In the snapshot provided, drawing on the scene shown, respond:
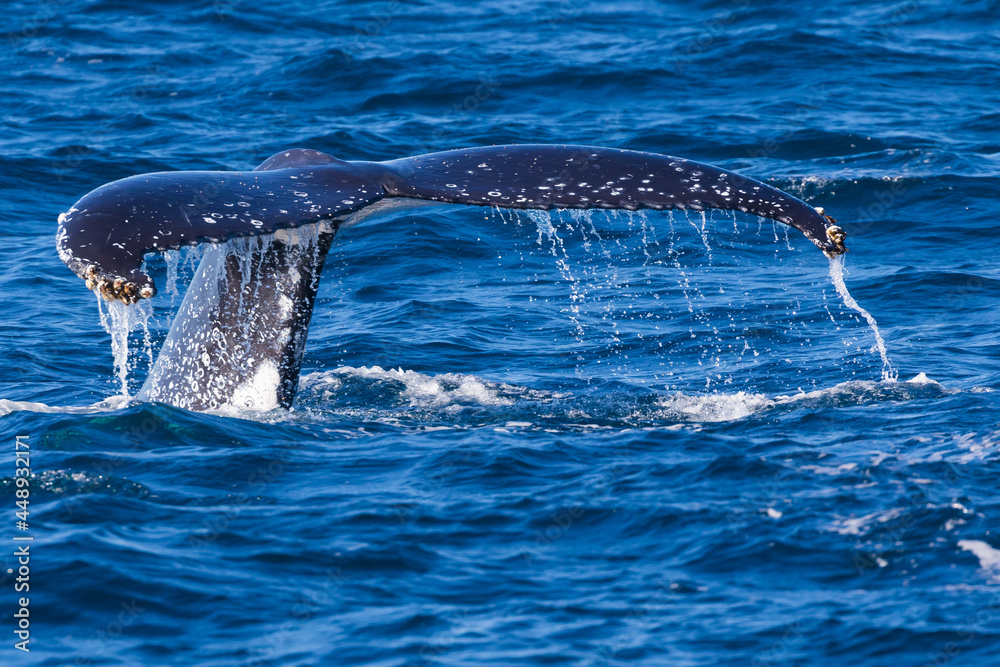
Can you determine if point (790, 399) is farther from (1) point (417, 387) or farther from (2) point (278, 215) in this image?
(2) point (278, 215)

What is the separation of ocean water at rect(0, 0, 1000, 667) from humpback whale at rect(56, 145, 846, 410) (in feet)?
1.08

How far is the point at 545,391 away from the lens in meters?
10.7

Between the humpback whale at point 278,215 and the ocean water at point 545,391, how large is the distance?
1.08ft

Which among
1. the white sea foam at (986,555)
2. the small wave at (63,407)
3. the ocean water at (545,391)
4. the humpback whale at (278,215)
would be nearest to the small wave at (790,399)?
the ocean water at (545,391)

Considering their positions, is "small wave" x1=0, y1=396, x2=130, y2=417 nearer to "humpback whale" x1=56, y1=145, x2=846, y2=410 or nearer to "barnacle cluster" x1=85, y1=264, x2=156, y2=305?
"humpback whale" x1=56, y1=145, x2=846, y2=410

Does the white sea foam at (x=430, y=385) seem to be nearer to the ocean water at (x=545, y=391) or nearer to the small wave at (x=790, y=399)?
the ocean water at (x=545, y=391)

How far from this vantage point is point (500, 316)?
1350 centimetres

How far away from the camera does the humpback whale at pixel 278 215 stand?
6.09 meters

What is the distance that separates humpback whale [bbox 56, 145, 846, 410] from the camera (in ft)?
20.0

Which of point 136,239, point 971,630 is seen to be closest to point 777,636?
point 971,630

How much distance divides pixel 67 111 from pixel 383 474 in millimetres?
14633

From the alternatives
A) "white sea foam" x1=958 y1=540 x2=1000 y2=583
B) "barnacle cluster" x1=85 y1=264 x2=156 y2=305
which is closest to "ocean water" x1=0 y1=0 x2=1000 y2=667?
"white sea foam" x1=958 y1=540 x2=1000 y2=583

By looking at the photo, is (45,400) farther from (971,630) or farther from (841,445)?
(971,630)

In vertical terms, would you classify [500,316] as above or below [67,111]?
below
